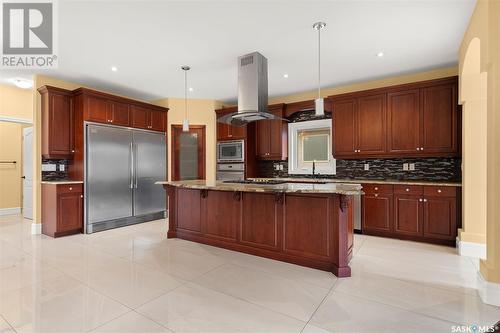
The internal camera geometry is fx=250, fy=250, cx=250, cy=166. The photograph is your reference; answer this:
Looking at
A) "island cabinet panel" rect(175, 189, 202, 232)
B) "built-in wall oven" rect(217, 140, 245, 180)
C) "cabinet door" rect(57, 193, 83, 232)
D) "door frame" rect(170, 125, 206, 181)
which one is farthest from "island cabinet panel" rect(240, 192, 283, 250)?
"cabinet door" rect(57, 193, 83, 232)

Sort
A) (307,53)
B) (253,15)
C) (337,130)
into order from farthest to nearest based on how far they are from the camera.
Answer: (337,130)
(307,53)
(253,15)

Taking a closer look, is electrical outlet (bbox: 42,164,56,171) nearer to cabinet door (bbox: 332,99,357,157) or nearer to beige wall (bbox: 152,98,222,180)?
beige wall (bbox: 152,98,222,180)

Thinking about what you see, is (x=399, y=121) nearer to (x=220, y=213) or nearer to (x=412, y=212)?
Answer: (x=412, y=212)

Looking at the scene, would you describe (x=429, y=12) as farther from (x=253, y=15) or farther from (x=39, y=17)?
(x=39, y=17)

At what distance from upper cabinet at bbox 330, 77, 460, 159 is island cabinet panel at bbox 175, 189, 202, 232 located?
2.80 metres

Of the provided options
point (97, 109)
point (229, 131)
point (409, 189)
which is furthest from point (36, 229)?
point (409, 189)

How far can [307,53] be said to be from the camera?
11.7 ft

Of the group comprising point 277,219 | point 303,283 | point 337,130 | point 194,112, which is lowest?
point 303,283

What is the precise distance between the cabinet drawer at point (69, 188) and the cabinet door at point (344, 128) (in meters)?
4.67

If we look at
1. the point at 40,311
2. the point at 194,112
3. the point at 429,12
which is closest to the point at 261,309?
the point at 40,311

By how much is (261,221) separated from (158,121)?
Result: 12.1ft

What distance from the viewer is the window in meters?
5.21

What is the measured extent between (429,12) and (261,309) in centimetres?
331

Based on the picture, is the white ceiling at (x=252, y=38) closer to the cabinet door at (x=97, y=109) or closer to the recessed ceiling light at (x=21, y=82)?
the recessed ceiling light at (x=21, y=82)
